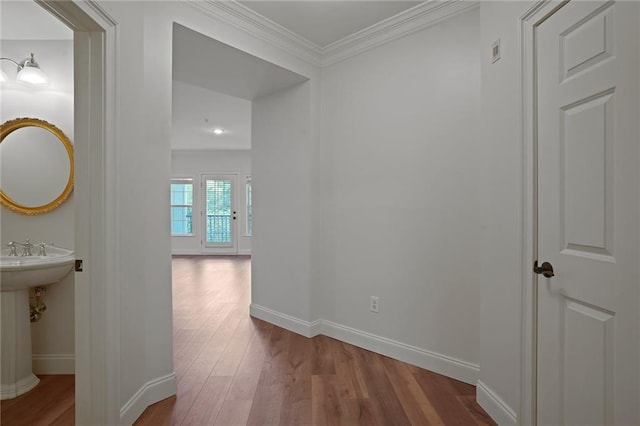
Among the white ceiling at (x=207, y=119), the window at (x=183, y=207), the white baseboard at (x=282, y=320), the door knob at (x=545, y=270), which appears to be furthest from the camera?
the window at (x=183, y=207)

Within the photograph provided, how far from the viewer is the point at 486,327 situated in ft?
6.23

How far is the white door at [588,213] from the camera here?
1112 millimetres

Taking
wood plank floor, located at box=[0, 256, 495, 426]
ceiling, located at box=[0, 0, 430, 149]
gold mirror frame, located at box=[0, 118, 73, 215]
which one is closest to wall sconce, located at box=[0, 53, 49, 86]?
ceiling, located at box=[0, 0, 430, 149]

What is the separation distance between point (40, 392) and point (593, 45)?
3417 mm

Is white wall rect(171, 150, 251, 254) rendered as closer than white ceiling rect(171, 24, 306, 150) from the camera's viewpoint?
No

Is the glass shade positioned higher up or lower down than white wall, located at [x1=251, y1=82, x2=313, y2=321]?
higher up

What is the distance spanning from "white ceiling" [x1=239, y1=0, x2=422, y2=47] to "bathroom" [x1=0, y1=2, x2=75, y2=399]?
1436mm

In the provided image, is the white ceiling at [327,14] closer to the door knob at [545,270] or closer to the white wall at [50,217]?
the white wall at [50,217]

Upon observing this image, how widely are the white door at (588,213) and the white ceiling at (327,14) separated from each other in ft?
4.12

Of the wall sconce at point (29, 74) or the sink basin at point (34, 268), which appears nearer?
the sink basin at point (34, 268)

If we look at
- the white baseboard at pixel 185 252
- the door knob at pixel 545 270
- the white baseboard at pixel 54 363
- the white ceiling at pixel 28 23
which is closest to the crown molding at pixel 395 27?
the door knob at pixel 545 270

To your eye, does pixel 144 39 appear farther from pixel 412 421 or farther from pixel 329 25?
pixel 412 421

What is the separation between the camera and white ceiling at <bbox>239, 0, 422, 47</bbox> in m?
2.37

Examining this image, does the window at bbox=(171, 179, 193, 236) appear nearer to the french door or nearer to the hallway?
the french door
